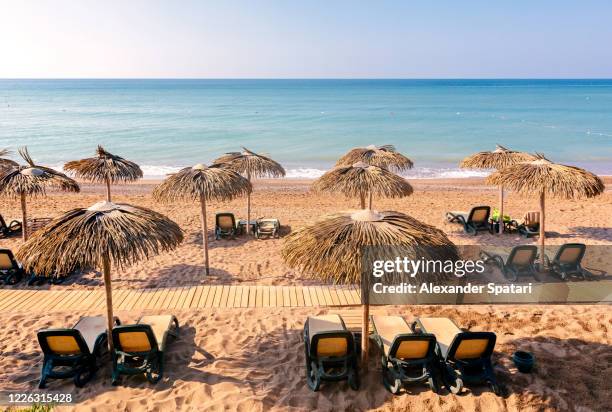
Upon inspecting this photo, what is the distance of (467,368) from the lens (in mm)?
5250

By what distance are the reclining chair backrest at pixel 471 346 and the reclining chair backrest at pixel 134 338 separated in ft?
12.2

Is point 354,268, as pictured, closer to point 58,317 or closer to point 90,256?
point 90,256

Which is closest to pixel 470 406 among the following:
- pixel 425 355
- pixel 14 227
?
pixel 425 355

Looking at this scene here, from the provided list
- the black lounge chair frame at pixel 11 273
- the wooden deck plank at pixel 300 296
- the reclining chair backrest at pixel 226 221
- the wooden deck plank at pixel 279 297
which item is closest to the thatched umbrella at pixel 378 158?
the reclining chair backrest at pixel 226 221

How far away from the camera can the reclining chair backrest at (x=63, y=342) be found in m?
5.12

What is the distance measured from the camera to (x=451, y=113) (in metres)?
60.2

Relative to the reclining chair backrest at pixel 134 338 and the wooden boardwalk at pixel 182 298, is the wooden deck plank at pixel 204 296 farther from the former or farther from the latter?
the reclining chair backrest at pixel 134 338

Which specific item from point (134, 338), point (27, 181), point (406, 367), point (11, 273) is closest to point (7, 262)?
point (11, 273)

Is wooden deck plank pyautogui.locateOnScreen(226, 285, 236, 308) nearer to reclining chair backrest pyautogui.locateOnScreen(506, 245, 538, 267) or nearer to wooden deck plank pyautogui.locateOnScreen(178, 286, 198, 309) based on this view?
wooden deck plank pyautogui.locateOnScreen(178, 286, 198, 309)

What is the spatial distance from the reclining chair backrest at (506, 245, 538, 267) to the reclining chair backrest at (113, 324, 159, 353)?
277 inches

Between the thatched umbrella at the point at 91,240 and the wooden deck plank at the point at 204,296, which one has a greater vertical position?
the thatched umbrella at the point at 91,240

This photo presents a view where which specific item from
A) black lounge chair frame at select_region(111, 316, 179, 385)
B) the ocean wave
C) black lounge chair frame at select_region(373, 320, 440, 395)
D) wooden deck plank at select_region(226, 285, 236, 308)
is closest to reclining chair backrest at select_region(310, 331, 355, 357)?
black lounge chair frame at select_region(373, 320, 440, 395)

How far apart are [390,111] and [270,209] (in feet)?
174

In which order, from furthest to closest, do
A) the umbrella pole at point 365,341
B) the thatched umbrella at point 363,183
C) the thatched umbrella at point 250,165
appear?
the thatched umbrella at point 250,165 → the thatched umbrella at point 363,183 → the umbrella pole at point 365,341
